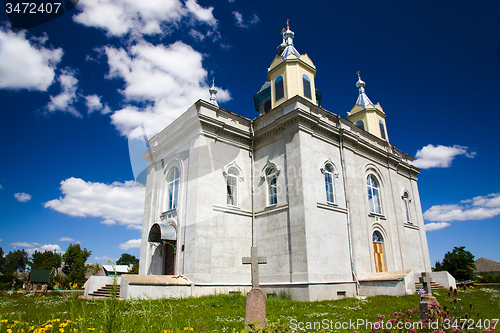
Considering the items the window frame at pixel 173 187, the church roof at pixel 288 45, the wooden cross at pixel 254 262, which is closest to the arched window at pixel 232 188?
the window frame at pixel 173 187

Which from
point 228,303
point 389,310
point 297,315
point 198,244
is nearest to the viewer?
point 297,315

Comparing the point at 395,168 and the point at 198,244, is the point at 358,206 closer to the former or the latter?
the point at 395,168

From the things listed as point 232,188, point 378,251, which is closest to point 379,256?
point 378,251

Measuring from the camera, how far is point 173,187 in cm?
1800

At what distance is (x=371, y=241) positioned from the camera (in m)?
17.5

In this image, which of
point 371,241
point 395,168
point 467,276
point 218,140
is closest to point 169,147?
point 218,140

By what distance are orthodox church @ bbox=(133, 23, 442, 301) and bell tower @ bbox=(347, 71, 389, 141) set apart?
9.54ft

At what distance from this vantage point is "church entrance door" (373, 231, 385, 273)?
17.8 m

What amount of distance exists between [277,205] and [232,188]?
276 cm

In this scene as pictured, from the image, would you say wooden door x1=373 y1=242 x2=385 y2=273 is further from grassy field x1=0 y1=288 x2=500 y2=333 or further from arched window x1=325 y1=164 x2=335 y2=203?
arched window x1=325 y1=164 x2=335 y2=203

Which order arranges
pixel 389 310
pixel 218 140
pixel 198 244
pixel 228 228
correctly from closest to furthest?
pixel 389 310
pixel 198 244
pixel 228 228
pixel 218 140

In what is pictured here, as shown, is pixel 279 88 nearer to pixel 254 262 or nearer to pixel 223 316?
pixel 254 262

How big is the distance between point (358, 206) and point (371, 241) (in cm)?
208

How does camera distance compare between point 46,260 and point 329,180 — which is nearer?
point 329,180
